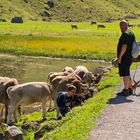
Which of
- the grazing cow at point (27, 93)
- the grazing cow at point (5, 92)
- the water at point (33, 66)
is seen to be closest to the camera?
the grazing cow at point (27, 93)

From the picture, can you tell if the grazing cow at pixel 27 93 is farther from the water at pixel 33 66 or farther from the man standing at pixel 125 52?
the water at pixel 33 66

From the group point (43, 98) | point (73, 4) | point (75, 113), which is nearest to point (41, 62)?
point (43, 98)

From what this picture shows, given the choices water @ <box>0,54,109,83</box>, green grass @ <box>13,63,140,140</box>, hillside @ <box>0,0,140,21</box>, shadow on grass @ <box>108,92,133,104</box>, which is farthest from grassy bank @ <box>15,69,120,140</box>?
hillside @ <box>0,0,140,21</box>

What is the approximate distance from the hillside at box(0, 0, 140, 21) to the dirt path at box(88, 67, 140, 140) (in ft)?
351

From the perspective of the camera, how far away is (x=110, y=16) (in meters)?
159

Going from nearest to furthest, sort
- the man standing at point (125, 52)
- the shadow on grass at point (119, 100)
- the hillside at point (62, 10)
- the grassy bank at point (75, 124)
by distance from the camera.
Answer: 1. the grassy bank at point (75, 124)
2. the shadow on grass at point (119, 100)
3. the man standing at point (125, 52)
4. the hillside at point (62, 10)

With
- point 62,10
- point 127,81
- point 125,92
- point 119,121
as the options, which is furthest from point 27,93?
point 62,10

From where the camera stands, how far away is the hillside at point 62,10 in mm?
132625

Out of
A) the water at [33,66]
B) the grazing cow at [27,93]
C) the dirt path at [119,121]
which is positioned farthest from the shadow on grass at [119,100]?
the water at [33,66]

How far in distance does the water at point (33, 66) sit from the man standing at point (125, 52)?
17.5 metres

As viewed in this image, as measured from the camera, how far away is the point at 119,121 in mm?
15547

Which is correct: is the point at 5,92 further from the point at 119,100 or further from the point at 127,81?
the point at 127,81

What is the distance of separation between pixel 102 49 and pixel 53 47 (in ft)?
21.9

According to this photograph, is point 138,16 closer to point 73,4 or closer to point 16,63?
point 73,4
